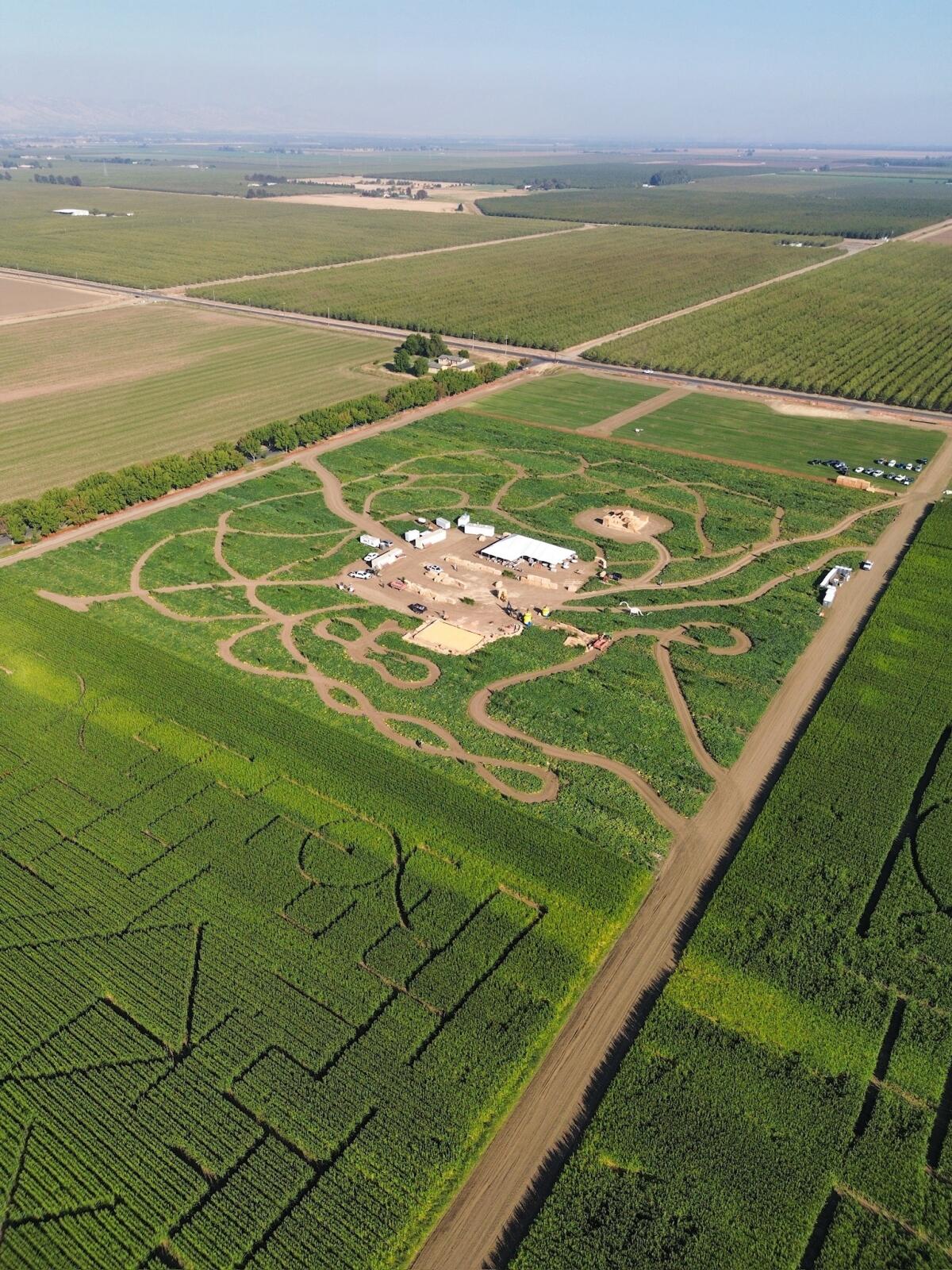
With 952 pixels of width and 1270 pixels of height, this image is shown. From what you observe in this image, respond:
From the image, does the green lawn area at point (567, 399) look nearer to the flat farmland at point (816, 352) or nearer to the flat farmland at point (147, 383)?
the flat farmland at point (816, 352)

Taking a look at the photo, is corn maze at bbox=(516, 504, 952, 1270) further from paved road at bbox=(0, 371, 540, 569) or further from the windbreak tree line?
the windbreak tree line

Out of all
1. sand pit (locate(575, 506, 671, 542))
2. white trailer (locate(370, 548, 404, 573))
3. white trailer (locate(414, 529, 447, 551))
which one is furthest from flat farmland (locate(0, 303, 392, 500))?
sand pit (locate(575, 506, 671, 542))

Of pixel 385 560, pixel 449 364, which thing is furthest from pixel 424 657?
pixel 449 364

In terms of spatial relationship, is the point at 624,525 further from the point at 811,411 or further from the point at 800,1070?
the point at 800,1070

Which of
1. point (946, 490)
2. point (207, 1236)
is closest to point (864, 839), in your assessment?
point (207, 1236)

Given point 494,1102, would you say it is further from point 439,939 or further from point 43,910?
point 43,910
